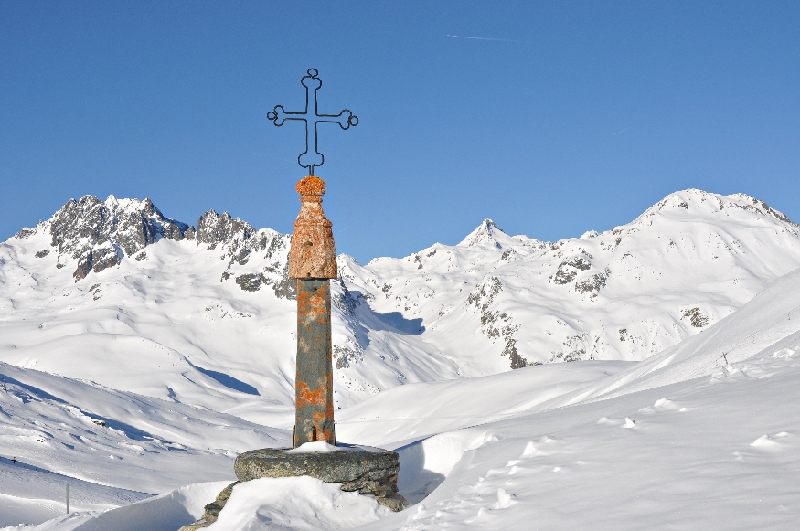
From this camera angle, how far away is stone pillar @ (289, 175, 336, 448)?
10703 millimetres

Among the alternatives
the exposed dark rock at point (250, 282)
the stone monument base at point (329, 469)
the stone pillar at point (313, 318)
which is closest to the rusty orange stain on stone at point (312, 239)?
the stone pillar at point (313, 318)

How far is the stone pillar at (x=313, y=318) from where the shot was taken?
10703mm

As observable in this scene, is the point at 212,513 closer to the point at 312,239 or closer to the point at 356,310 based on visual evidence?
the point at 312,239

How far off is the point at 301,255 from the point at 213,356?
5553 inches

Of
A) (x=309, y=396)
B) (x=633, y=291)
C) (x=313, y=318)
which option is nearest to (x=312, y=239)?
(x=313, y=318)

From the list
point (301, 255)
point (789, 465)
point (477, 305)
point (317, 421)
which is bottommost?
point (789, 465)

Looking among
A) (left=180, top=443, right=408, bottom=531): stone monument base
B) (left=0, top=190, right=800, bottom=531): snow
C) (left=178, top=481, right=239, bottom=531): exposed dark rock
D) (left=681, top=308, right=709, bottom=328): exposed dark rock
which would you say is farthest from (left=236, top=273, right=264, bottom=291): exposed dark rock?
(left=180, top=443, right=408, bottom=531): stone monument base

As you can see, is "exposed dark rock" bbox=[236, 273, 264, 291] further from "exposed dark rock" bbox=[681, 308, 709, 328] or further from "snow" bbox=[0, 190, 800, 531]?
"exposed dark rock" bbox=[681, 308, 709, 328]

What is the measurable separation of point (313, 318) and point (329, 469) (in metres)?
2.00

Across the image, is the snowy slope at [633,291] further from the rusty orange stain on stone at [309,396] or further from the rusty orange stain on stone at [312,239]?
the rusty orange stain on stone at [309,396]

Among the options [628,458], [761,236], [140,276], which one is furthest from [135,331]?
[628,458]

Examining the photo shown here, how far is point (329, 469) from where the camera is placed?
1009 centimetres

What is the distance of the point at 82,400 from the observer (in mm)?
50875

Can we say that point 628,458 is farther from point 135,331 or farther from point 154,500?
point 135,331
